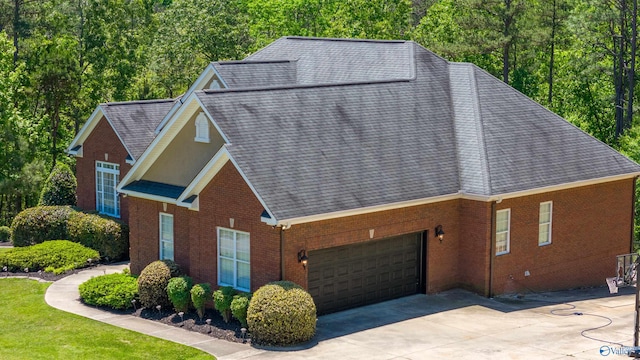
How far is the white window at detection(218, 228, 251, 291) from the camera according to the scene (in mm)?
27594

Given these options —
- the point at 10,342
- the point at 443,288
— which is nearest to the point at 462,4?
the point at 443,288

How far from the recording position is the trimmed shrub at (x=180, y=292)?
2788 cm

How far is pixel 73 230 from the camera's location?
3694cm

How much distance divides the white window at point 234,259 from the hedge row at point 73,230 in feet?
27.8

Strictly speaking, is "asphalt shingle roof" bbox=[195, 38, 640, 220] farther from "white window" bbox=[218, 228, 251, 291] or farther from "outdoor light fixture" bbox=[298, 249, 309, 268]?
"white window" bbox=[218, 228, 251, 291]

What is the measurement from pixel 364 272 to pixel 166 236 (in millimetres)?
6427

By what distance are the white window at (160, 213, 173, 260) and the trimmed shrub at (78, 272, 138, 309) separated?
1417 mm

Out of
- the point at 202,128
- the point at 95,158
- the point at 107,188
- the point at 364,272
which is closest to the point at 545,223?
the point at 364,272

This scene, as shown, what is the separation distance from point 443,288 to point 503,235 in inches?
96.1

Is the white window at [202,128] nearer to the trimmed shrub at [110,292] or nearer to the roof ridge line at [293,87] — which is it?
the roof ridge line at [293,87]

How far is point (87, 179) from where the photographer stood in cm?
3972

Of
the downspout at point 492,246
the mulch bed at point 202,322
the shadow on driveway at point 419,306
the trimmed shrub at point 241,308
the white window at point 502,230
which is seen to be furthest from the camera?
the white window at point 502,230

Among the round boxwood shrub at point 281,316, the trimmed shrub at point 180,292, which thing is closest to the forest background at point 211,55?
the trimmed shrub at point 180,292

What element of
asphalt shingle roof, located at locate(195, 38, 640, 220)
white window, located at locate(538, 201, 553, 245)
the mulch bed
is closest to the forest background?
asphalt shingle roof, located at locate(195, 38, 640, 220)
